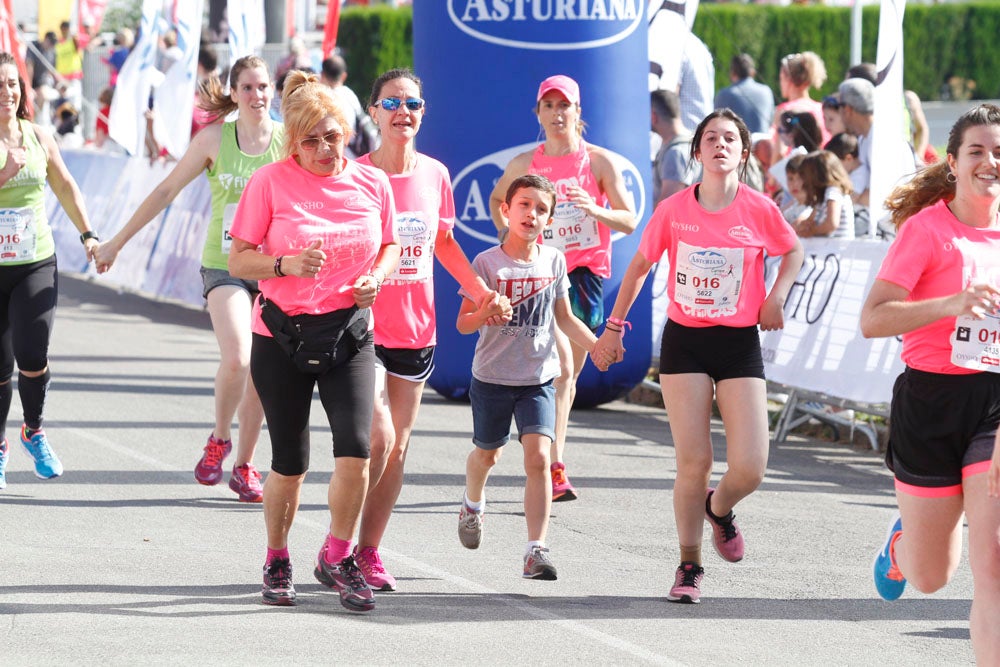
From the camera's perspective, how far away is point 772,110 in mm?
15617

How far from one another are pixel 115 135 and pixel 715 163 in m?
9.71

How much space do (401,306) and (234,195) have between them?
1817 millimetres

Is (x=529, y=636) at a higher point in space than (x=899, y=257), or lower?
lower

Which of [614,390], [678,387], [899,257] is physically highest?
[899,257]

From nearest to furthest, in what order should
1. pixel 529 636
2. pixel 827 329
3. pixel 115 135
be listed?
1. pixel 529 636
2. pixel 827 329
3. pixel 115 135

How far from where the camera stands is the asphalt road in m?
5.89

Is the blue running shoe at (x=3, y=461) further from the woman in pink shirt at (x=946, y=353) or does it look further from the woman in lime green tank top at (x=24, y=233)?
the woman in pink shirt at (x=946, y=353)

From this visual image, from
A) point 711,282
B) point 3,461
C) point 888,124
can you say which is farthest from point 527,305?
point 888,124

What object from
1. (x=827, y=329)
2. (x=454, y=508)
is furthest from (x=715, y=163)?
(x=827, y=329)

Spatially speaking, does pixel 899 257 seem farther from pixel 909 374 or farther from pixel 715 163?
pixel 715 163

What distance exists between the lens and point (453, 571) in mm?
7102

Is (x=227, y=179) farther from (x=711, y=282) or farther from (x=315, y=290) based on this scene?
(x=711, y=282)

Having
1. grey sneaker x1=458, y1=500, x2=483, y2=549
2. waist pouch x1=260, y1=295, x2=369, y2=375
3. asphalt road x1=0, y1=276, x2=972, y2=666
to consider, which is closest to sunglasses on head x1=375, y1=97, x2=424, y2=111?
waist pouch x1=260, y1=295, x2=369, y2=375

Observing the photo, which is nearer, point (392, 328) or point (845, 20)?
point (392, 328)
